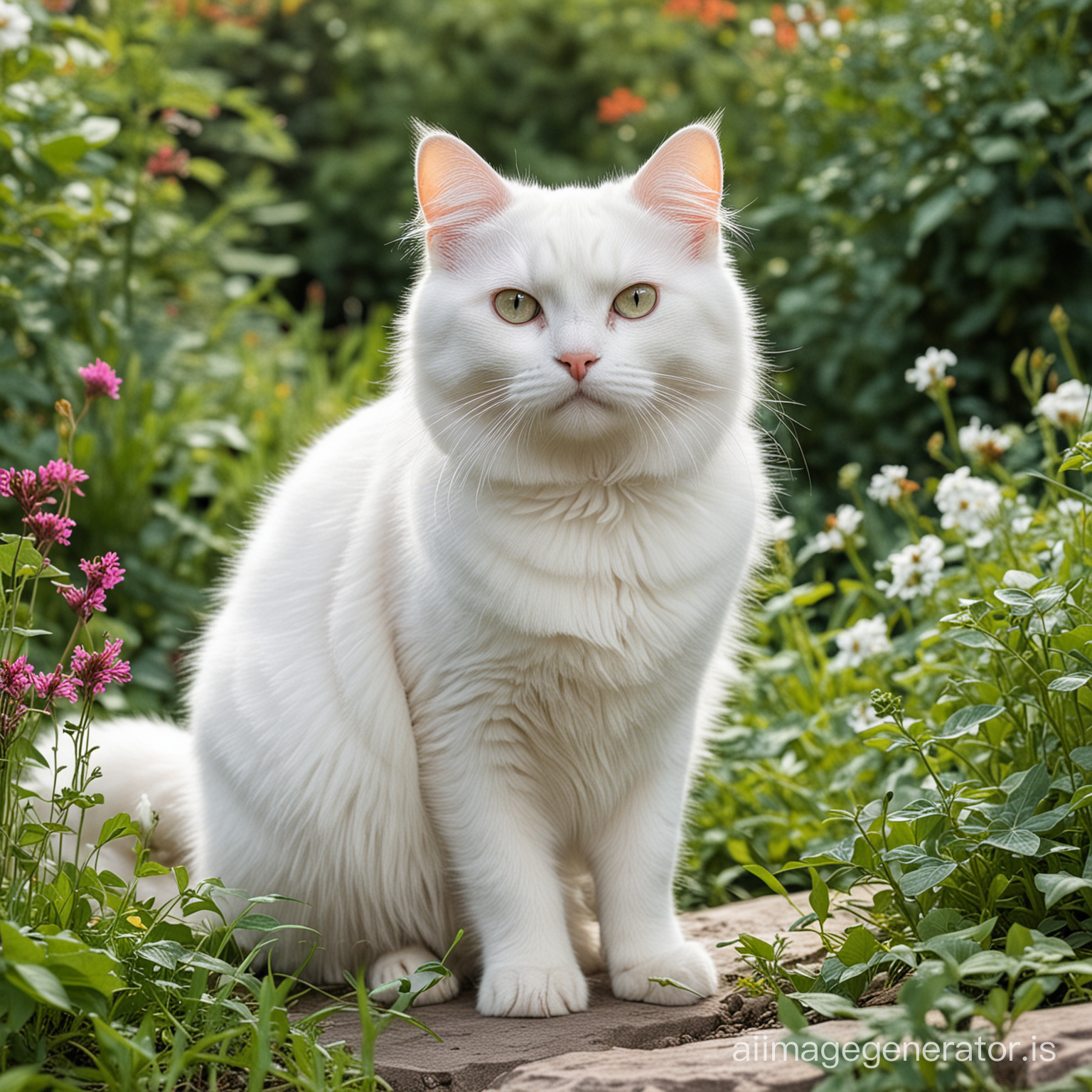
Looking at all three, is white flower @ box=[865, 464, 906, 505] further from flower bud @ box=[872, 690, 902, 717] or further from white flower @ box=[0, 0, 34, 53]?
white flower @ box=[0, 0, 34, 53]

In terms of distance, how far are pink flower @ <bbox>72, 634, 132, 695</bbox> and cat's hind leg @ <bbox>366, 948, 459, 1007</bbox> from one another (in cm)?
79

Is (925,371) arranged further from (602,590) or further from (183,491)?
(183,491)

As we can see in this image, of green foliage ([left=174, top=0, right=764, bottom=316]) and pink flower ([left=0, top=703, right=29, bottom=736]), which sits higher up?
green foliage ([left=174, top=0, right=764, bottom=316])

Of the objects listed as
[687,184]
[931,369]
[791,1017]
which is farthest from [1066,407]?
[791,1017]

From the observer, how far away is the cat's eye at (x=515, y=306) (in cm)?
194

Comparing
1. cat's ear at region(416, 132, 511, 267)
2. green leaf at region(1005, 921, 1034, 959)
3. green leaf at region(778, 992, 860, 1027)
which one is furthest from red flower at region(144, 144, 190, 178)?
green leaf at region(1005, 921, 1034, 959)

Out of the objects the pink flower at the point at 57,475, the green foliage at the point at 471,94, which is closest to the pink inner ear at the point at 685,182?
the pink flower at the point at 57,475

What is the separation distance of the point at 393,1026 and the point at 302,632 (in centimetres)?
76

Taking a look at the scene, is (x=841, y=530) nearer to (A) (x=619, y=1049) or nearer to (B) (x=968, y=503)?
(B) (x=968, y=503)

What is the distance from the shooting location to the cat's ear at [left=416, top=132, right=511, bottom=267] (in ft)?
6.75

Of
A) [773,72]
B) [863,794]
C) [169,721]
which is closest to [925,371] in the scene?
[863,794]

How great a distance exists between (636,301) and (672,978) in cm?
121

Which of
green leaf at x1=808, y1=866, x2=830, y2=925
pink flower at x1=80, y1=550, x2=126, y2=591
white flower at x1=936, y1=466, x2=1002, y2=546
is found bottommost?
green leaf at x1=808, y1=866, x2=830, y2=925

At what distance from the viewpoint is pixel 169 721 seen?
292cm
